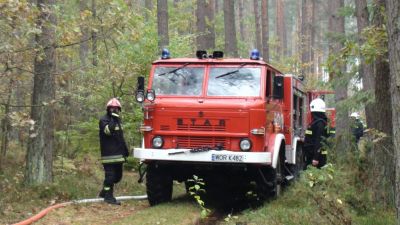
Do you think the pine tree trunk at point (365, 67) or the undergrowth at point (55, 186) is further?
the pine tree trunk at point (365, 67)

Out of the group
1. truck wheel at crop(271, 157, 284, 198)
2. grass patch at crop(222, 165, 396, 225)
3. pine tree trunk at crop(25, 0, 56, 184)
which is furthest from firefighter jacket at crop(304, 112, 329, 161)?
pine tree trunk at crop(25, 0, 56, 184)

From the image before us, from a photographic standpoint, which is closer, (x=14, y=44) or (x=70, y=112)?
(x=14, y=44)

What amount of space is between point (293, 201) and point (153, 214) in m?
2.44

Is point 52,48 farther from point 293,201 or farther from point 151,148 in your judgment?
point 293,201

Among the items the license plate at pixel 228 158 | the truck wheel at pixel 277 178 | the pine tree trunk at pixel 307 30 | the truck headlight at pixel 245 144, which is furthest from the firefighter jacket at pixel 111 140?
the pine tree trunk at pixel 307 30

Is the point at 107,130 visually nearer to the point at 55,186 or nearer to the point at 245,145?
the point at 55,186

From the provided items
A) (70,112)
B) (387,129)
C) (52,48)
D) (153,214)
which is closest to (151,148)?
(153,214)

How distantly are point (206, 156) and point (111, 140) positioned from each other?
202 centimetres

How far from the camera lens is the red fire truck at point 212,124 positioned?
9.49 meters

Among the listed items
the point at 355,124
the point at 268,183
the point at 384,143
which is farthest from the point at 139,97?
the point at 355,124

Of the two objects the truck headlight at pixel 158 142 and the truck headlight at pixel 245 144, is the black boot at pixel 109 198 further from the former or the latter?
the truck headlight at pixel 245 144

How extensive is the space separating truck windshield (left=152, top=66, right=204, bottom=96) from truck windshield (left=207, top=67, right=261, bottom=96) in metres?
0.24

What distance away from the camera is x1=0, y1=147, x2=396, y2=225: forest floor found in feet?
24.3

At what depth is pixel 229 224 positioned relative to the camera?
27.0 ft
